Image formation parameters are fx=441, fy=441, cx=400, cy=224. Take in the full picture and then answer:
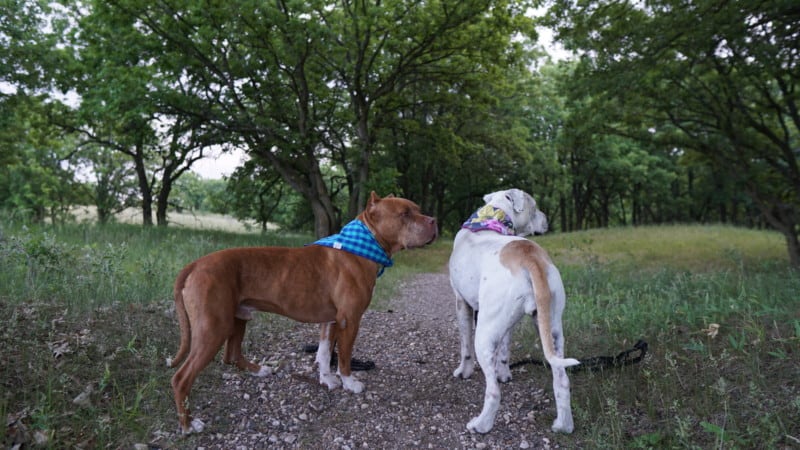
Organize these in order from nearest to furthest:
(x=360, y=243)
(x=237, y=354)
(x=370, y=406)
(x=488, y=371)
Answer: (x=488, y=371)
(x=370, y=406)
(x=360, y=243)
(x=237, y=354)

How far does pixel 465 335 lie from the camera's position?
413 centimetres

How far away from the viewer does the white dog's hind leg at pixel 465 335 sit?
4.12 metres

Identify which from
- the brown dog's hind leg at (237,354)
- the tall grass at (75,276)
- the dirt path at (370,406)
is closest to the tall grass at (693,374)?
the dirt path at (370,406)

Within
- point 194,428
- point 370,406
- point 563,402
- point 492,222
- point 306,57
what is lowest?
point 370,406

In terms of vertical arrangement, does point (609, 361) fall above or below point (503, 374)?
above

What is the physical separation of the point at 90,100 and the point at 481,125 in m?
15.8

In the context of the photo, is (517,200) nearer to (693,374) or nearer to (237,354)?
(693,374)

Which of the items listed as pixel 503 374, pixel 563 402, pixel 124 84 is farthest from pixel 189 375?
pixel 124 84

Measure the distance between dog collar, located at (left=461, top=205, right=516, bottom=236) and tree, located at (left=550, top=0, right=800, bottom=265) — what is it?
5331 mm

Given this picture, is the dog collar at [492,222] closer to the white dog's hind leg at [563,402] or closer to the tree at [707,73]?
the white dog's hind leg at [563,402]

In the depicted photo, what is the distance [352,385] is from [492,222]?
189 centimetres

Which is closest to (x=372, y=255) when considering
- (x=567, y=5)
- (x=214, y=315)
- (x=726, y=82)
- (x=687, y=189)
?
(x=214, y=315)

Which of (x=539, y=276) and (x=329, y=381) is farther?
(x=329, y=381)

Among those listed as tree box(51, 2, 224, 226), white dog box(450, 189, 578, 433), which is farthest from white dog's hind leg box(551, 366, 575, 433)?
tree box(51, 2, 224, 226)
